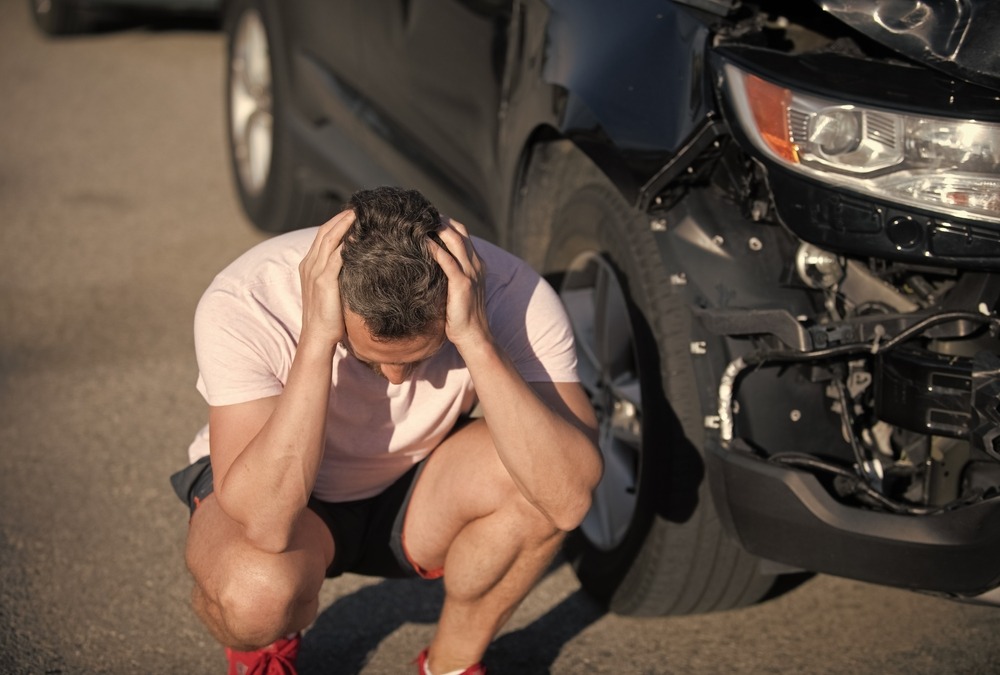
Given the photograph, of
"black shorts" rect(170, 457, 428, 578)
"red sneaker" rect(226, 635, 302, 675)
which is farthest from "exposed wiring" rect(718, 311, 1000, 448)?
"red sneaker" rect(226, 635, 302, 675)

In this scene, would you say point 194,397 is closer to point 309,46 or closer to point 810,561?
point 309,46

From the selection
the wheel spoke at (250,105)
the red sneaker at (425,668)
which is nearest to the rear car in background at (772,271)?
the red sneaker at (425,668)

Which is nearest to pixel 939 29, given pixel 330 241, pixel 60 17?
pixel 330 241

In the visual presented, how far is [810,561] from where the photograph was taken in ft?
8.27

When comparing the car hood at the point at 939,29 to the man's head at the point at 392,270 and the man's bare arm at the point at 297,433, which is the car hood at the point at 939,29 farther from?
the man's bare arm at the point at 297,433

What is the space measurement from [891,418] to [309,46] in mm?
2937

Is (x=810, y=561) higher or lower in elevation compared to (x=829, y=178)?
lower

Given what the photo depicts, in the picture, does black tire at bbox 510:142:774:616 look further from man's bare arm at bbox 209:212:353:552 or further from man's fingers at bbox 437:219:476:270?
man's bare arm at bbox 209:212:353:552

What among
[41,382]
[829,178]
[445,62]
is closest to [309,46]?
[445,62]

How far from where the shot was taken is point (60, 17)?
8961mm

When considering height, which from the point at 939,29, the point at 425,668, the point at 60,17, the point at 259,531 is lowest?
the point at 60,17

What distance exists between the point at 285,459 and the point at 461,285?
464 millimetres

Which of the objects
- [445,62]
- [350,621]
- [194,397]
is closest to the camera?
[350,621]

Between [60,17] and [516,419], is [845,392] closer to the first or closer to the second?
[516,419]
